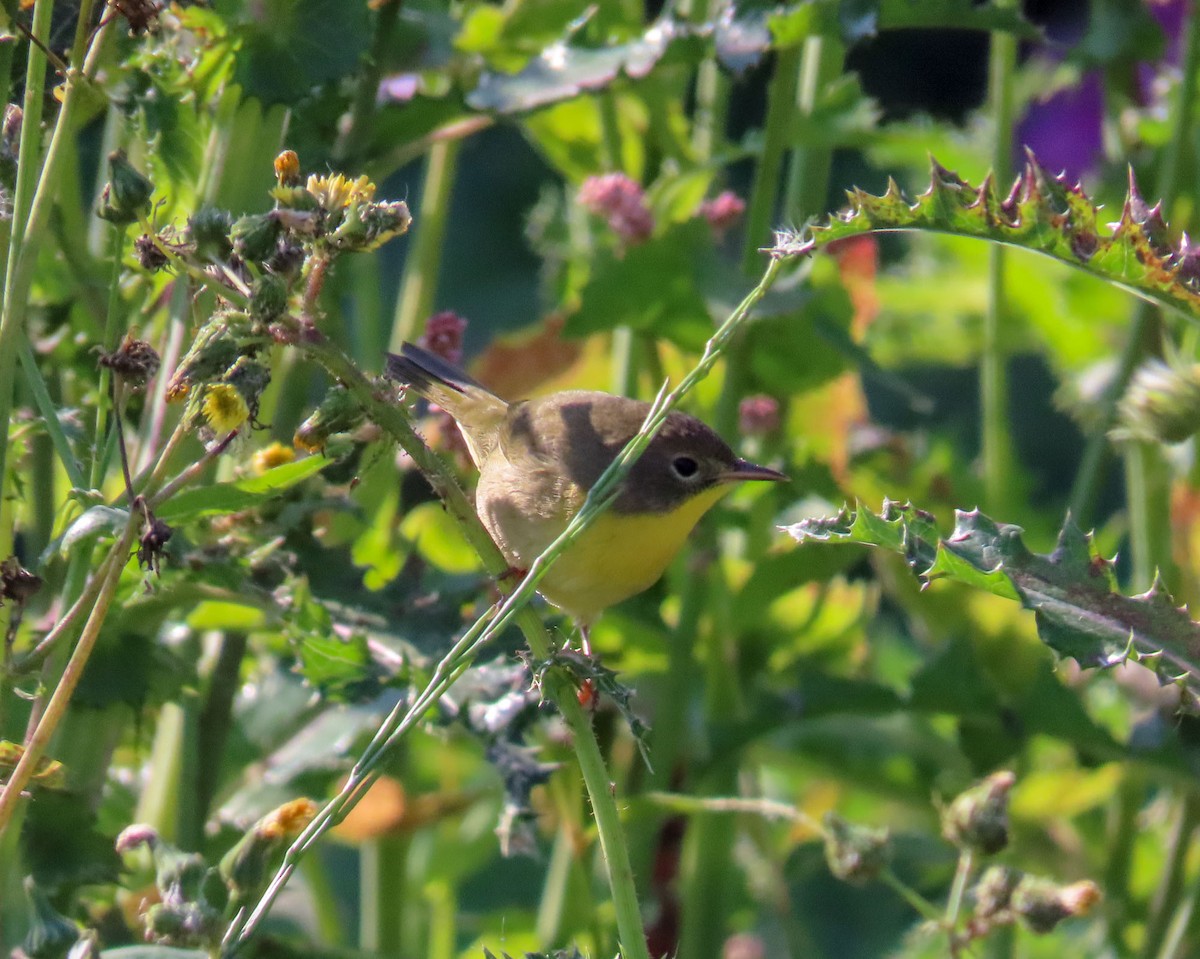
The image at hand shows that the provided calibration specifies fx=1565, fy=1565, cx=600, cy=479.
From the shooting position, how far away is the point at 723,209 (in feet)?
5.60

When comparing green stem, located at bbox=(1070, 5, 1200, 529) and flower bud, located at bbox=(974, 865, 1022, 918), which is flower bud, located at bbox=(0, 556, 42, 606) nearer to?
flower bud, located at bbox=(974, 865, 1022, 918)

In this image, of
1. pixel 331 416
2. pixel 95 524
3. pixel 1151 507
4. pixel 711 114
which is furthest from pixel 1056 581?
pixel 711 114

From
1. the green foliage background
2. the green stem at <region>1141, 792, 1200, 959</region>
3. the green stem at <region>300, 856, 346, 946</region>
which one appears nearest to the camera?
the green foliage background

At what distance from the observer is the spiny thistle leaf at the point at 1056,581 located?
94cm

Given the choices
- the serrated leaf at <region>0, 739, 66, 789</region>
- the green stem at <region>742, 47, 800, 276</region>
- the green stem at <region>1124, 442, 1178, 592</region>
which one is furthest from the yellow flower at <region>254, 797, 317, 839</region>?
the green stem at <region>1124, 442, 1178, 592</region>

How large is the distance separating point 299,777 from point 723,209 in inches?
29.6

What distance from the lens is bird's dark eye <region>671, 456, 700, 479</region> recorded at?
1653mm

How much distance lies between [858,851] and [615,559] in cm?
40

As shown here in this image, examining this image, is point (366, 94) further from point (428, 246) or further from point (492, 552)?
point (492, 552)

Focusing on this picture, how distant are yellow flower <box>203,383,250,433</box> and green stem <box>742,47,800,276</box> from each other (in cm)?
86

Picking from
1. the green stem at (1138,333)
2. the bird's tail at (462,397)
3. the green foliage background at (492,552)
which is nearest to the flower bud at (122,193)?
the green foliage background at (492,552)

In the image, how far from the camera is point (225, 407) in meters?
0.85

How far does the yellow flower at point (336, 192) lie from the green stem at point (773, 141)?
0.79 m

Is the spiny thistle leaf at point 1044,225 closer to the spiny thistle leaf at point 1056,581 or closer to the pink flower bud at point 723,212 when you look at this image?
the spiny thistle leaf at point 1056,581
